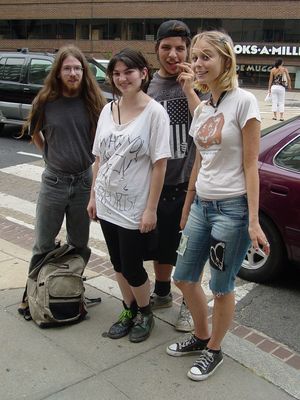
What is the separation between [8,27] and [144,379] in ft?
177

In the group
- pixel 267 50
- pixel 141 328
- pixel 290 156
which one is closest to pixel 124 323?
pixel 141 328

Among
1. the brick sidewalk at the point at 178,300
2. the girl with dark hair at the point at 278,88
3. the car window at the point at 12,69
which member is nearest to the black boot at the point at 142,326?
the brick sidewalk at the point at 178,300

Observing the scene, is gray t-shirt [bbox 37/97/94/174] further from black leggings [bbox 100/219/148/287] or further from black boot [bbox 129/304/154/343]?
black boot [bbox 129/304/154/343]

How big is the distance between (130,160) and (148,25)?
43865 millimetres

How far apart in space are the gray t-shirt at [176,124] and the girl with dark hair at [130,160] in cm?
13

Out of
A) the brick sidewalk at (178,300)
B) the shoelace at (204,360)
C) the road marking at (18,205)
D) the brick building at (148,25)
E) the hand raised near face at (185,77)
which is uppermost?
the brick building at (148,25)

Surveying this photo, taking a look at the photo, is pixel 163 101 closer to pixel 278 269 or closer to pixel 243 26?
pixel 278 269

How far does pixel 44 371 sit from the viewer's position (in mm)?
2889

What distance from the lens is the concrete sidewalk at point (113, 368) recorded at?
8.96 ft

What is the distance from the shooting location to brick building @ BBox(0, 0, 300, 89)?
3909 centimetres

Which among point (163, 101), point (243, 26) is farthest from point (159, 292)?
point (243, 26)

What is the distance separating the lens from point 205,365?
290cm

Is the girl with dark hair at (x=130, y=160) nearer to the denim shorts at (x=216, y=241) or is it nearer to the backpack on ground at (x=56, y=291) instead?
the denim shorts at (x=216, y=241)

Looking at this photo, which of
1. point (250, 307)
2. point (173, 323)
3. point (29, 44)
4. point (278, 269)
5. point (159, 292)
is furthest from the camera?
point (29, 44)
